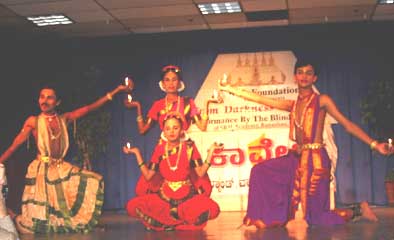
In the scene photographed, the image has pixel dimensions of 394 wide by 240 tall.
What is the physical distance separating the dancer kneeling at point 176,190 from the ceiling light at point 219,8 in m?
2.08

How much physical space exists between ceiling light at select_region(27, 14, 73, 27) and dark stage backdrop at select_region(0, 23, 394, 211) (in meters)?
0.80

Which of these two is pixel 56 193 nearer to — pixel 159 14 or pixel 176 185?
pixel 176 185

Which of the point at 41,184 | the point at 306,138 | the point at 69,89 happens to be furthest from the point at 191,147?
the point at 69,89

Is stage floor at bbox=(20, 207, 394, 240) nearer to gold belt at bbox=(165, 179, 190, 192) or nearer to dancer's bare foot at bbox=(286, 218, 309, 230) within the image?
dancer's bare foot at bbox=(286, 218, 309, 230)

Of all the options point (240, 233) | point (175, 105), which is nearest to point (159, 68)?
point (175, 105)

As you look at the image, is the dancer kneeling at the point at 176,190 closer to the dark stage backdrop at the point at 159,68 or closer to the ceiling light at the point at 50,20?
the ceiling light at the point at 50,20

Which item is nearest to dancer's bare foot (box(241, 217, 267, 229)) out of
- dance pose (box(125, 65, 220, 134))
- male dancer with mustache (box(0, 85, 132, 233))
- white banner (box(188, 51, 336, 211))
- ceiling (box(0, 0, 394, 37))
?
dance pose (box(125, 65, 220, 134))

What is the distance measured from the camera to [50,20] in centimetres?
872

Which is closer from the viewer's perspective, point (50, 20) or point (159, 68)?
point (50, 20)

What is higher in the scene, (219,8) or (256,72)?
(219,8)

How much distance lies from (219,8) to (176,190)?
9.31 feet

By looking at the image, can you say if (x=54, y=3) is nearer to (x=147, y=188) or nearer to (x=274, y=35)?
(x=147, y=188)

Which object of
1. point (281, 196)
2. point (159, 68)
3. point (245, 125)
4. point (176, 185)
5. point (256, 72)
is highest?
point (159, 68)

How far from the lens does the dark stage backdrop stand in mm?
9383
